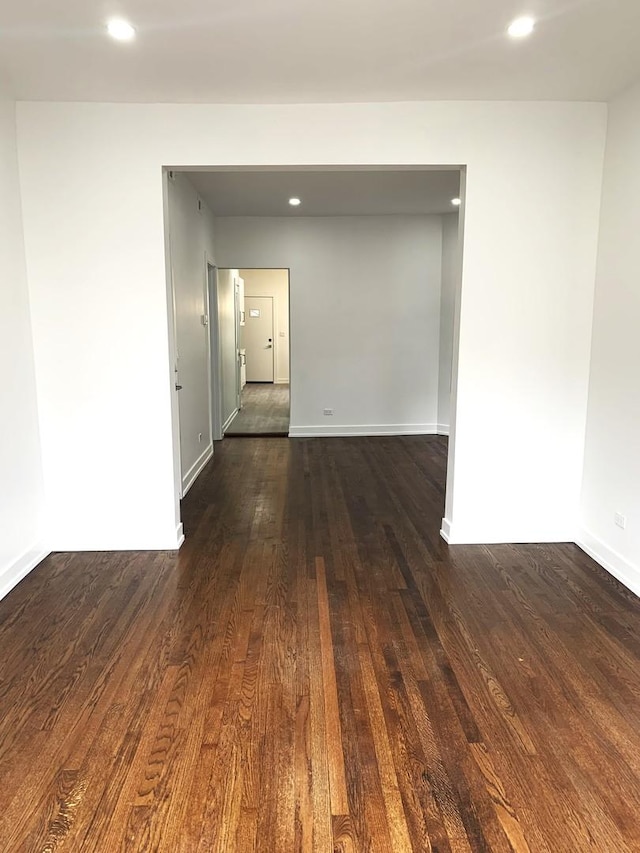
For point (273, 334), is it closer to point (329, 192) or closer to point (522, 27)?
point (329, 192)

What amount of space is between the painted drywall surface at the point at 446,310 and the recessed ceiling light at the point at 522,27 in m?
4.55

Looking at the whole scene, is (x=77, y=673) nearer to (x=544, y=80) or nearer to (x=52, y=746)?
(x=52, y=746)

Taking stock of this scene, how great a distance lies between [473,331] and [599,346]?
782 mm

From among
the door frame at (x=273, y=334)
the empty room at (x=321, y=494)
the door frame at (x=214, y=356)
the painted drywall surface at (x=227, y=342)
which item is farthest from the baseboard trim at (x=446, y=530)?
the door frame at (x=273, y=334)

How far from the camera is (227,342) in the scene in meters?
7.97

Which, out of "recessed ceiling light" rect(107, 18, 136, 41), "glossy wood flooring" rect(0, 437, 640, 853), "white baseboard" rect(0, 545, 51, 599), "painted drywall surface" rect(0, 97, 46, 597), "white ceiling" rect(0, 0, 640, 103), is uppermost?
"white ceiling" rect(0, 0, 640, 103)

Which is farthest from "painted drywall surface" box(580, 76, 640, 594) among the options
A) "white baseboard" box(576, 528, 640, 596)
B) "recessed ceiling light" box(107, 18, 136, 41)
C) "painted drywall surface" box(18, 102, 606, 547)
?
"recessed ceiling light" box(107, 18, 136, 41)

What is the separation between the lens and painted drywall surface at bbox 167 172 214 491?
4.84 meters

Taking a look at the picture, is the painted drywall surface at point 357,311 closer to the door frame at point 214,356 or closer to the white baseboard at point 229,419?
the door frame at point 214,356

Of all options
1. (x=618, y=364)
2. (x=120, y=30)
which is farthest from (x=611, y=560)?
A: (x=120, y=30)

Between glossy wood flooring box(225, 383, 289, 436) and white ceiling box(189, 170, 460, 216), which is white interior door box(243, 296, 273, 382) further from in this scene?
white ceiling box(189, 170, 460, 216)

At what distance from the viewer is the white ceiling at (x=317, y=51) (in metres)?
2.34

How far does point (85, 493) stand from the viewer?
3.70 m

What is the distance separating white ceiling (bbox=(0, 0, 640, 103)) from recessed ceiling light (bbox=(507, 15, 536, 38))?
45mm
